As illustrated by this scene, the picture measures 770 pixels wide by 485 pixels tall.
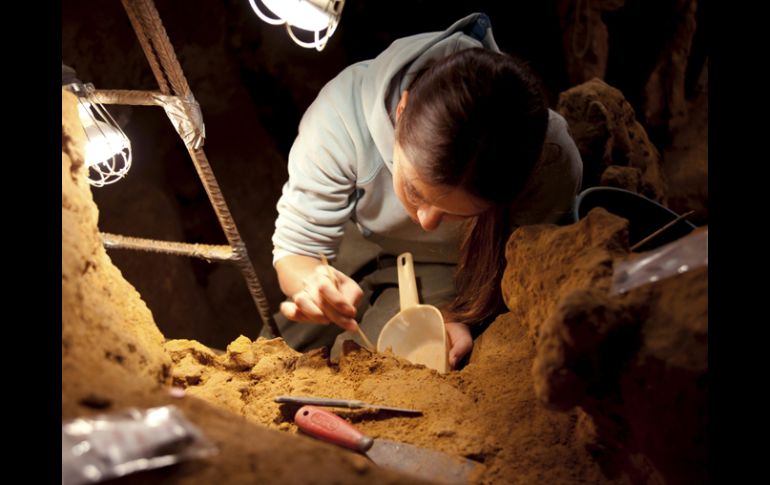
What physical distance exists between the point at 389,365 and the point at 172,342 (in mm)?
725

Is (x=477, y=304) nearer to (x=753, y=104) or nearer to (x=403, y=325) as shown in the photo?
(x=403, y=325)

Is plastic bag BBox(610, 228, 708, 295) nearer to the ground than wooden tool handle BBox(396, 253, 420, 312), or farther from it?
farther from it

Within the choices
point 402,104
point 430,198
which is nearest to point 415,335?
point 430,198

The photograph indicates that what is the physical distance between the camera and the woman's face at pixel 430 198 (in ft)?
5.72

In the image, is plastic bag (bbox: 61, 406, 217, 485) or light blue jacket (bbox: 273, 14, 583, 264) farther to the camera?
light blue jacket (bbox: 273, 14, 583, 264)

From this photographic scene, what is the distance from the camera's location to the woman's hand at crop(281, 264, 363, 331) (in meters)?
1.98

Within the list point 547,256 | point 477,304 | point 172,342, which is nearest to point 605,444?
point 547,256

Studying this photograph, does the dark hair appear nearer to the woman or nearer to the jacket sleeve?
the woman

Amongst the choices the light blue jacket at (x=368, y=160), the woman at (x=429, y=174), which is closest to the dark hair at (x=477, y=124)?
the woman at (x=429, y=174)

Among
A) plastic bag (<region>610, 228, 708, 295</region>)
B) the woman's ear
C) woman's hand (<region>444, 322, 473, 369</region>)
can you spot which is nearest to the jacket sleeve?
the woman's ear

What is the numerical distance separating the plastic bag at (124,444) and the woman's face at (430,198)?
40.6 inches

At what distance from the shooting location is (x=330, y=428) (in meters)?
1.48

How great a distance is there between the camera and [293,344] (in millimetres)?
2885

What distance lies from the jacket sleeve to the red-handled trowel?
3.26 feet
